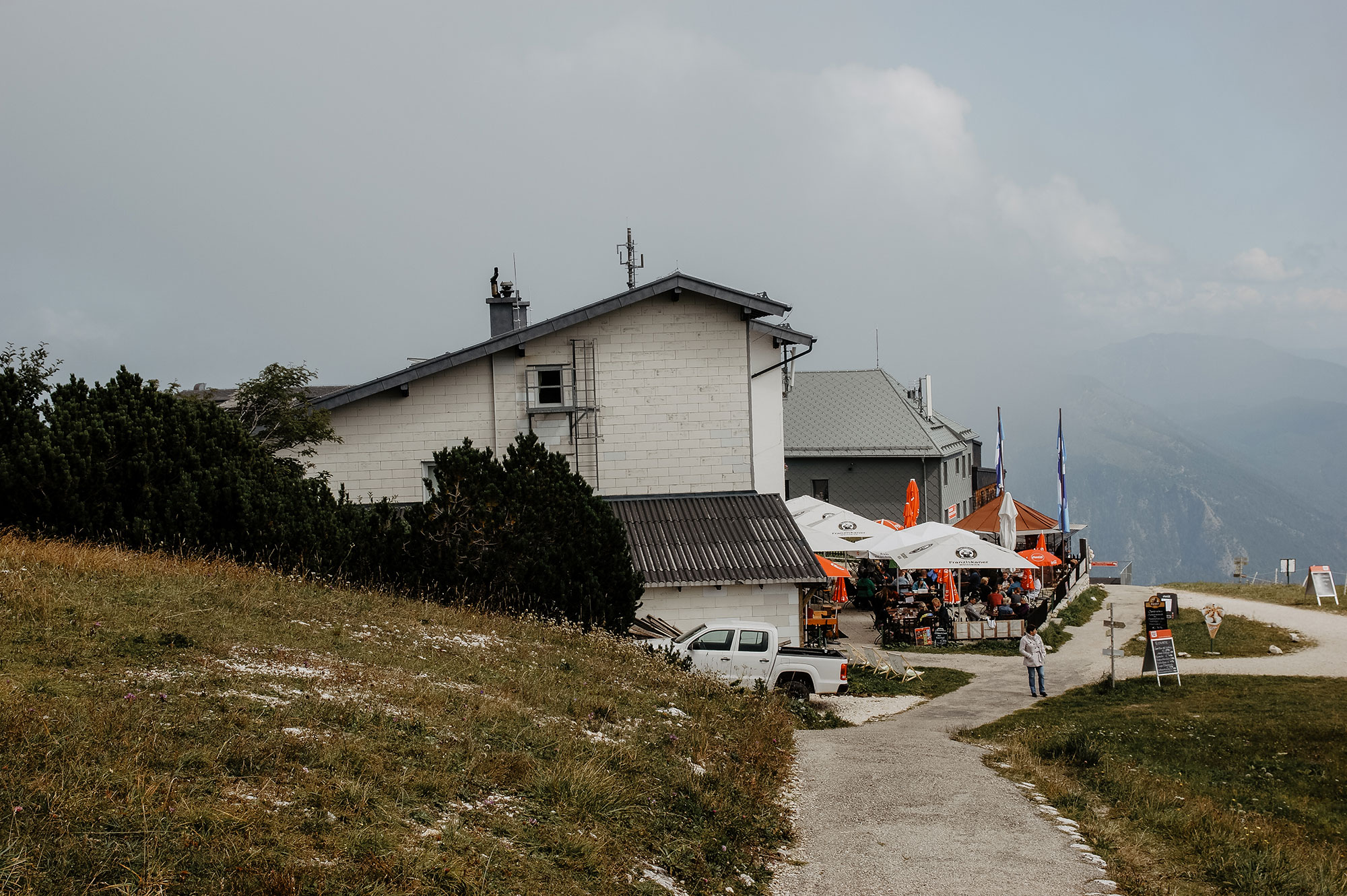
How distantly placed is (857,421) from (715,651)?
111 feet

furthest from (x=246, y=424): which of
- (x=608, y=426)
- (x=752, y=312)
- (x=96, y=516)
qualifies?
(x=752, y=312)

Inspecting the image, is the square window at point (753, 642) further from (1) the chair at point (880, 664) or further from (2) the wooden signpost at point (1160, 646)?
(2) the wooden signpost at point (1160, 646)

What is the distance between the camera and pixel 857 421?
165 ft

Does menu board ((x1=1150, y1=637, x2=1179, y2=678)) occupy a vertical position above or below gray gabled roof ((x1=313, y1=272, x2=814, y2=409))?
below

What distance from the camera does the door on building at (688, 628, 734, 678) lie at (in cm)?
1781

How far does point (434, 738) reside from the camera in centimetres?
819

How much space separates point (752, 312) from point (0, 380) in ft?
50.6

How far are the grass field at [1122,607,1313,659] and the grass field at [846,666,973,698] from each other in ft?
16.0

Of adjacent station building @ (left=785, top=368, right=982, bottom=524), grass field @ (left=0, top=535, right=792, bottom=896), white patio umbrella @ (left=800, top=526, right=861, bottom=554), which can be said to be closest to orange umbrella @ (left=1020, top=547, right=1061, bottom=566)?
white patio umbrella @ (left=800, top=526, right=861, bottom=554)

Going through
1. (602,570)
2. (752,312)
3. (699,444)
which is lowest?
(602,570)

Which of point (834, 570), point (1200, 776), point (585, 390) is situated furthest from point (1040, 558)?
point (1200, 776)

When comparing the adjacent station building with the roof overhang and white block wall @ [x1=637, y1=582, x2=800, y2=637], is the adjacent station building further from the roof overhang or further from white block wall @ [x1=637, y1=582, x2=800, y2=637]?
white block wall @ [x1=637, y1=582, x2=800, y2=637]

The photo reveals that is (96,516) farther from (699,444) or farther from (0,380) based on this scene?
(699,444)

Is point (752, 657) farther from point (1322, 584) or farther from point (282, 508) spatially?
point (1322, 584)
